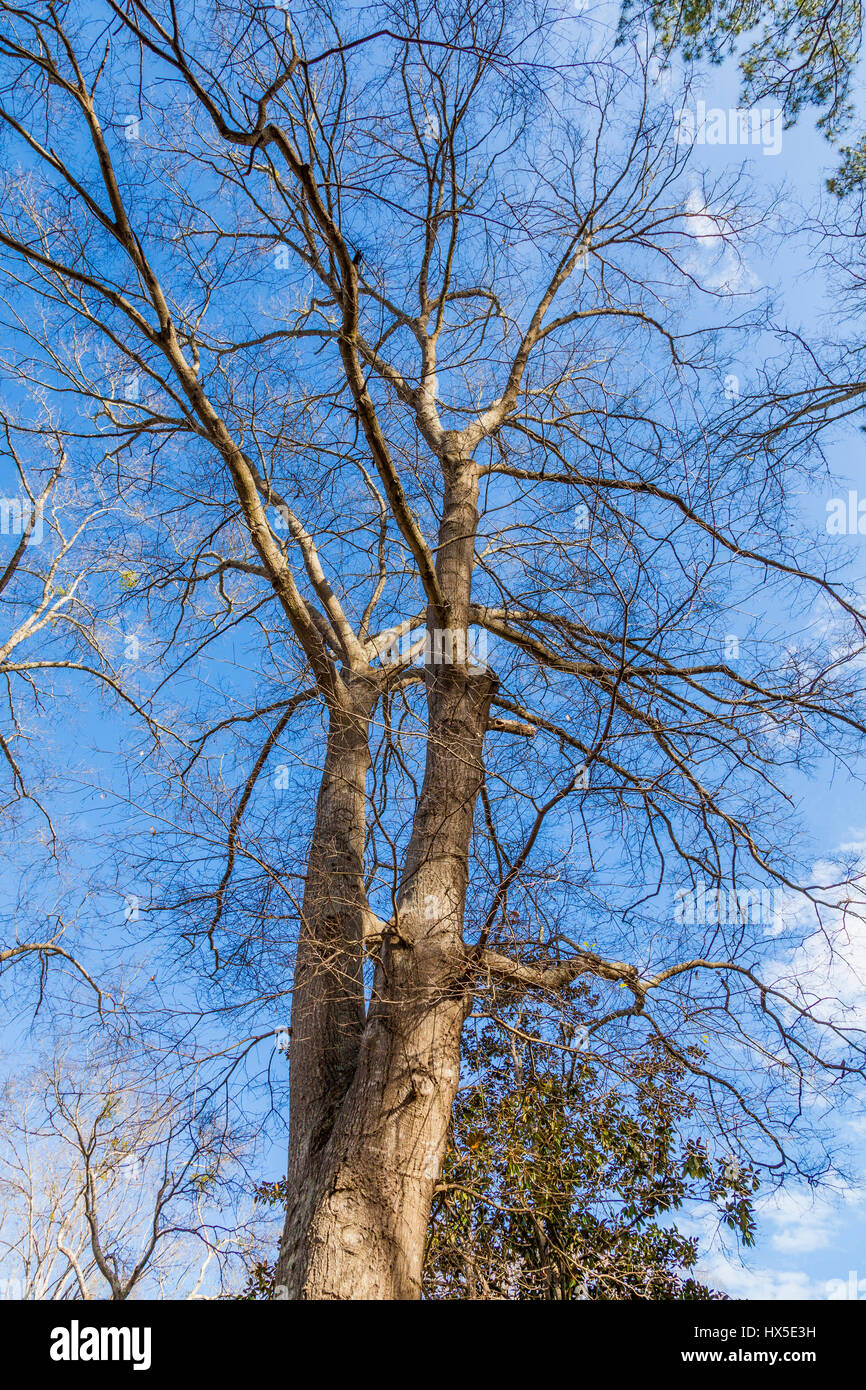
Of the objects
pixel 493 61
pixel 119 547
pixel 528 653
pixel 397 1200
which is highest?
pixel 493 61

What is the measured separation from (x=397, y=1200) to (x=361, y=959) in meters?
0.85

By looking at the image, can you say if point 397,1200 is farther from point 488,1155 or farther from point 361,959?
point 488,1155

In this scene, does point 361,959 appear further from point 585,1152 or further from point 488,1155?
point 585,1152

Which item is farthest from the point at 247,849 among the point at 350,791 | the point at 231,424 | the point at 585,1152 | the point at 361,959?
the point at 585,1152

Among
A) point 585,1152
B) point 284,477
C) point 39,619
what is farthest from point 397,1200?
point 39,619

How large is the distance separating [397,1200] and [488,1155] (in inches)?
58.2

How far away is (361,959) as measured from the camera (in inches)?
126

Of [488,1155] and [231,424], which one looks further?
[231,424]

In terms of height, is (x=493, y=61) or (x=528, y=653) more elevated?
(x=493, y=61)

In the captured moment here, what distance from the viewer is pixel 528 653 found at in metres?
4.27
